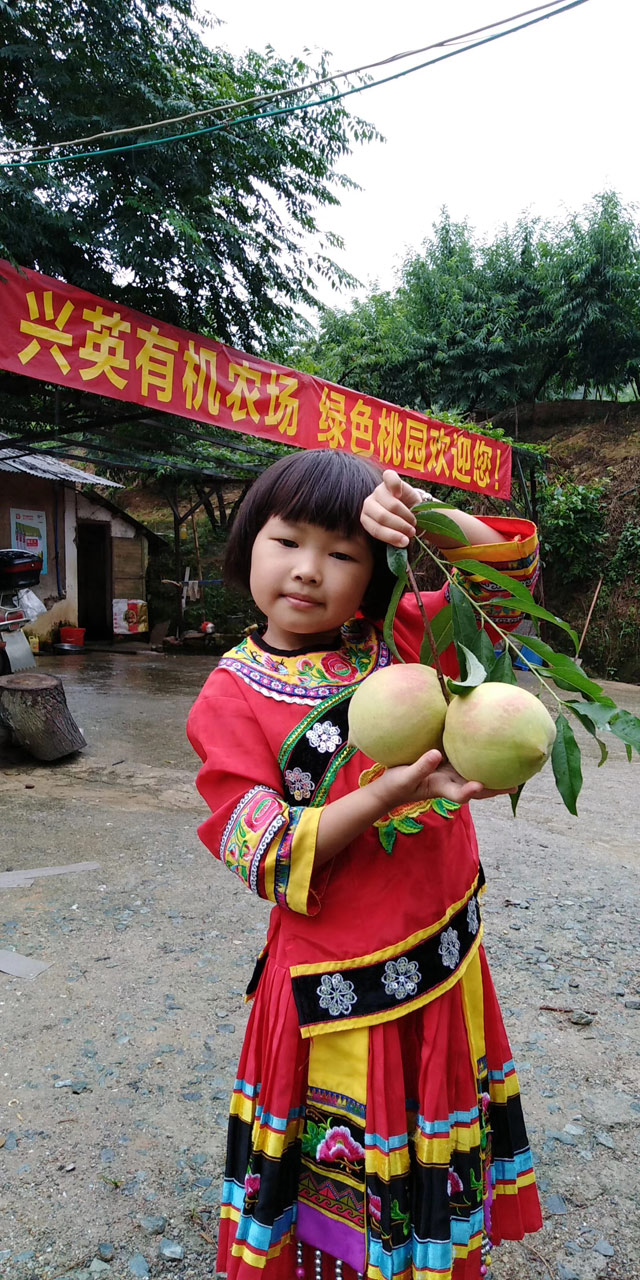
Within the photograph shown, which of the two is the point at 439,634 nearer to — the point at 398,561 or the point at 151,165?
the point at 398,561

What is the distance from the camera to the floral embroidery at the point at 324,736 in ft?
3.26

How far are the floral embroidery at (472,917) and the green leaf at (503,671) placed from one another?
0.42m

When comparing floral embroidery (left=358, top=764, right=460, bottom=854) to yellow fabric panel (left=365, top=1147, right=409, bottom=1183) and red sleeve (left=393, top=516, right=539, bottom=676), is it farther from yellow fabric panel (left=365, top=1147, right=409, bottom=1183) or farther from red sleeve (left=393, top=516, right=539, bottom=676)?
yellow fabric panel (left=365, top=1147, right=409, bottom=1183)

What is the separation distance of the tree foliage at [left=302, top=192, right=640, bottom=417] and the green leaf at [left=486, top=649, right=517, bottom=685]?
44.2 feet

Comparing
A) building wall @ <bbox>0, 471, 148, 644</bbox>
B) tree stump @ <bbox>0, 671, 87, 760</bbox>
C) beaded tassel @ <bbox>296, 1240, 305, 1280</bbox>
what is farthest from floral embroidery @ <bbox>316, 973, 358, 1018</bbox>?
building wall @ <bbox>0, 471, 148, 644</bbox>

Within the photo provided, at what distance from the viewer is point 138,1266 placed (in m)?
1.44

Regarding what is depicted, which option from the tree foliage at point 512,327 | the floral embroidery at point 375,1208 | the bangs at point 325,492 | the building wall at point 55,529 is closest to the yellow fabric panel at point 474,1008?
the floral embroidery at point 375,1208

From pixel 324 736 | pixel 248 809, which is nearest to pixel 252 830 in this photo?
pixel 248 809

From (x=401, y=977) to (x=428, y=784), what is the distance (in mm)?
350

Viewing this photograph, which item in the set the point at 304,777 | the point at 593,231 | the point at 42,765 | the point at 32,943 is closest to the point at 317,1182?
the point at 304,777

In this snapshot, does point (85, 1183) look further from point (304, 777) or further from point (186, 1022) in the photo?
point (304, 777)

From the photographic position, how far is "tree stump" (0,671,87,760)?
499cm

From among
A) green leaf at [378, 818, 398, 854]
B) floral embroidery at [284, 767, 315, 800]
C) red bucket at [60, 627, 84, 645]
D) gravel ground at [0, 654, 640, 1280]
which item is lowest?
gravel ground at [0, 654, 640, 1280]

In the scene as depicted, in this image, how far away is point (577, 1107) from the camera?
1916mm
